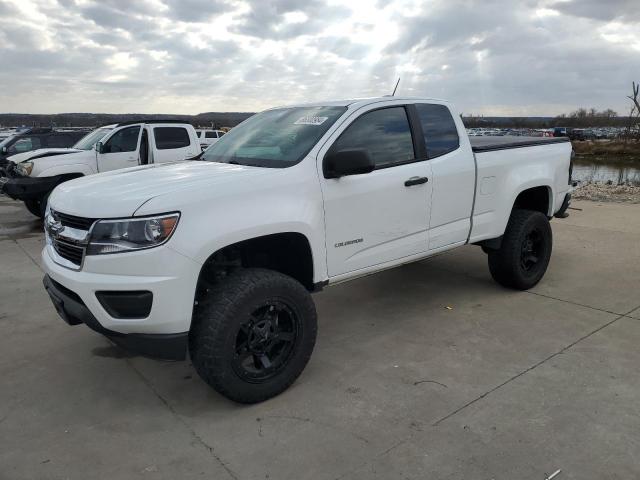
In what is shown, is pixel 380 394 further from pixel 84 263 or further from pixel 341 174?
pixel 84 263

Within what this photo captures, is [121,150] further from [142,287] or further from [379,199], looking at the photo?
[142,287]

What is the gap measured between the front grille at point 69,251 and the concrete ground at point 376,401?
951mm

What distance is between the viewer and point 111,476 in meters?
2.50

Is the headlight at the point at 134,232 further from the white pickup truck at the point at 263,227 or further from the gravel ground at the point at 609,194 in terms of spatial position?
the gravel ground at the point at 609,194

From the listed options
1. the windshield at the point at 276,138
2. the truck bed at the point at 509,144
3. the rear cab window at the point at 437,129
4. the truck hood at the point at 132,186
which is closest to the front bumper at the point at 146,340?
the truck hood at the point at 132,186

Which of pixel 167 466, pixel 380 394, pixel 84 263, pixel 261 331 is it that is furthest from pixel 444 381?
pixel 84 263

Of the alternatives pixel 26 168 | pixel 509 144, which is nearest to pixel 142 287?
pixel 509 144

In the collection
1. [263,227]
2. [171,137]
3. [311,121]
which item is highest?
[171,137]

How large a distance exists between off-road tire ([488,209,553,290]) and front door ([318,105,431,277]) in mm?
1182

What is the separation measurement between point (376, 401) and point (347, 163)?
1.51 meters

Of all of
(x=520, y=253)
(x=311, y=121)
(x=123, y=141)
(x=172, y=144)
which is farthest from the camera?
(x=172, y=144)

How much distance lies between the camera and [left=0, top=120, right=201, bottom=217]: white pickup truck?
9.26 metres

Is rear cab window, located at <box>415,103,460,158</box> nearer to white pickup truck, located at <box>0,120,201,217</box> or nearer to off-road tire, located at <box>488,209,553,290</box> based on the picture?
off-road tire, located at <box>488,209,553,290</box>

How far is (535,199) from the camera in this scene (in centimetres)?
533
